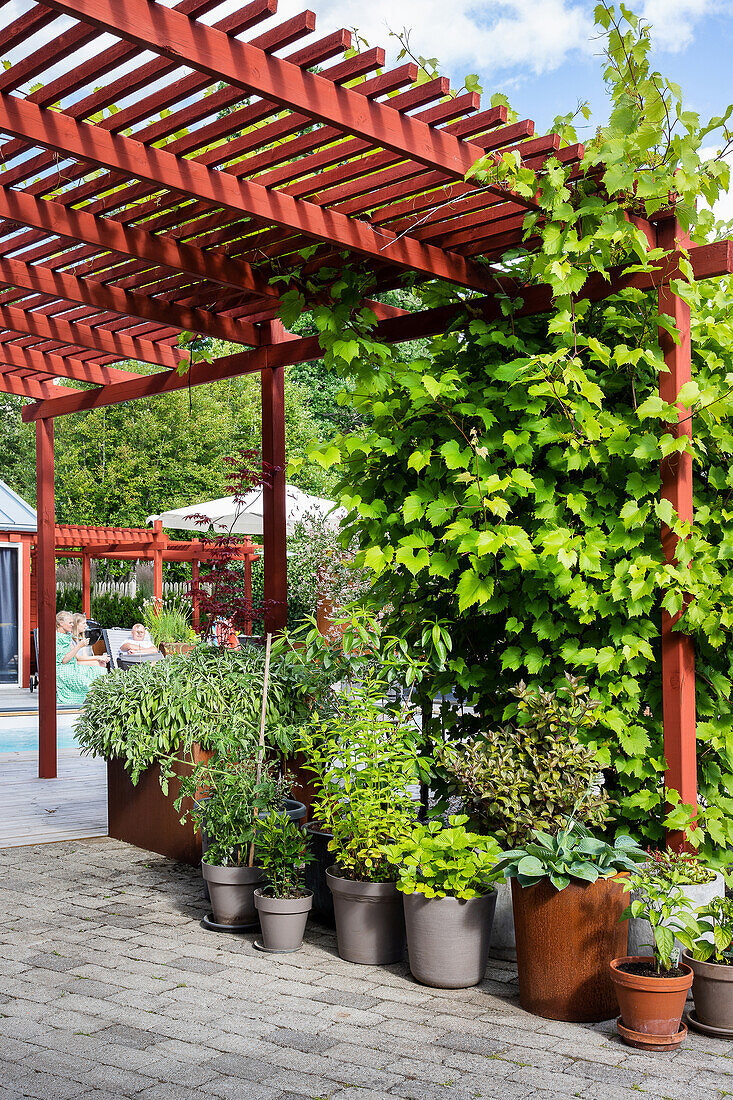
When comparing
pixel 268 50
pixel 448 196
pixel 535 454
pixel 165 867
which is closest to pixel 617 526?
pixel 535 454

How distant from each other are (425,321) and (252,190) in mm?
Answer: 1157

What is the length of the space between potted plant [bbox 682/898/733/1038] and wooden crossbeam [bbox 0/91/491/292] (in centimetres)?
271

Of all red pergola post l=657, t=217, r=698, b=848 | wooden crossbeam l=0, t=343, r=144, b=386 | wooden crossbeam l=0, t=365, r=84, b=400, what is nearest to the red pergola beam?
red pergola post l=657, t=217, r=698, b=848

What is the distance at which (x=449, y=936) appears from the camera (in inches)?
142

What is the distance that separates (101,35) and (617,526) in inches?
95.0

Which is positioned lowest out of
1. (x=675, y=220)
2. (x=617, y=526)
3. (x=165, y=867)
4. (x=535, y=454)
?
(x=165, y=867)

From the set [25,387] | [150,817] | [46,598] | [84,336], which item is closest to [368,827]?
[150,817]

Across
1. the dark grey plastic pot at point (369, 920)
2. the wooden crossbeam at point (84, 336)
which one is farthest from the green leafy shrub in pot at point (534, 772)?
the wooden crossbeam at point (84, 336)

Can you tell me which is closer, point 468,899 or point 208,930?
point 468,899

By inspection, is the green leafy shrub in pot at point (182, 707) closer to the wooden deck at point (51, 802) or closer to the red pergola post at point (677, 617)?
the wooden deck at point (51, 802)

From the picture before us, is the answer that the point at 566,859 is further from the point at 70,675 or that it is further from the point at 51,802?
the point at 70,675

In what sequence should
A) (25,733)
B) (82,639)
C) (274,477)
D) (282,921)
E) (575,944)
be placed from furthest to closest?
1. (82,639)
2. (25,733)
3. (274,477)
4. (282,921)
5. (575,944)

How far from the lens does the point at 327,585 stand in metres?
6.98

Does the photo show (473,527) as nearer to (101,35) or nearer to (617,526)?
(617,526)
